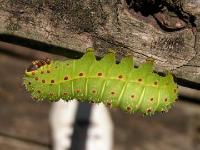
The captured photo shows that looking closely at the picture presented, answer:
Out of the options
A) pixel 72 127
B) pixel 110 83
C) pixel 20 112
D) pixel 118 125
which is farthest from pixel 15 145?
pixel 110 83

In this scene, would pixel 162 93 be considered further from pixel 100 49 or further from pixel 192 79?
pixel 100 49

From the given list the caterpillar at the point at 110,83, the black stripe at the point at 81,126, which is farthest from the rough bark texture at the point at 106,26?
the black stripe at the point at 81,126

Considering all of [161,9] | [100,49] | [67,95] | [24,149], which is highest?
[161,9]

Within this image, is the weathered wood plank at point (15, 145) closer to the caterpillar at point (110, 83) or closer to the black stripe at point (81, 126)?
the black stripe at point (81, 126)

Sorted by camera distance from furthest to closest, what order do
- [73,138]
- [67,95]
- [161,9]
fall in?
[73,138], [67,95], [161,9]

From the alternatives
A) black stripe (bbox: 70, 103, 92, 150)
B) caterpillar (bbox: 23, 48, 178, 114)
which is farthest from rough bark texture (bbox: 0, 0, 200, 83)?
black stripe (bbox: 70, 103, 92, 150)

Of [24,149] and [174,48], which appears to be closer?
[174,48]

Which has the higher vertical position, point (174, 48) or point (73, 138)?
point (174, 48)

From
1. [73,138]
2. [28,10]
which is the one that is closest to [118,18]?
[28,10]

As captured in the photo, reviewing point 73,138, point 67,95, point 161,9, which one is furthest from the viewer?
point 73,138
